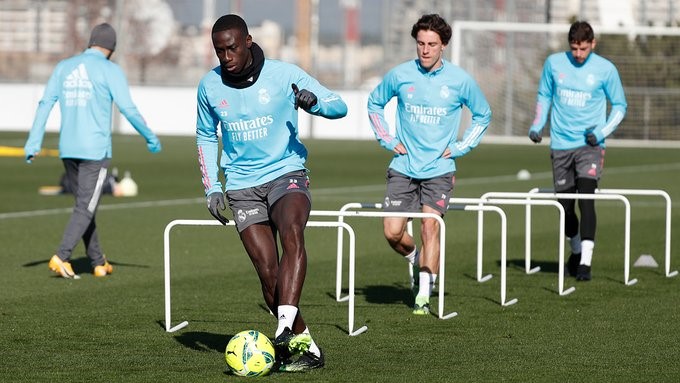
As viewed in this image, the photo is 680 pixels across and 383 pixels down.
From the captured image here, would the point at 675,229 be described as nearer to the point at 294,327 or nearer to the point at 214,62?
the point at 294,327

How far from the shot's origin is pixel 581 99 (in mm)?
13000

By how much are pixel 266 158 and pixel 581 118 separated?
5.38 m

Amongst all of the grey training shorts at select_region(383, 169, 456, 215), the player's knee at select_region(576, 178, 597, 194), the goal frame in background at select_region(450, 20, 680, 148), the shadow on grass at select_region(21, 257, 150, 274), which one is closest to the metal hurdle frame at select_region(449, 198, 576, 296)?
the grey training shorts at select_region(383, 169, 456, 215)

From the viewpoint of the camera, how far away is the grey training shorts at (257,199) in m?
8.31

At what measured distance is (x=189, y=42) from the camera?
4969 centimetres

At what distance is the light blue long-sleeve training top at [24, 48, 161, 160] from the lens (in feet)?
41.8

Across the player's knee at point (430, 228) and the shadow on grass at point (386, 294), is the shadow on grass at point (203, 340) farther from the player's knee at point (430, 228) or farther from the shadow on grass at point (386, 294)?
the shadow on grass at point (386, 294)

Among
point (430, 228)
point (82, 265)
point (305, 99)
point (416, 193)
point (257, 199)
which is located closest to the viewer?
point (305, 99)

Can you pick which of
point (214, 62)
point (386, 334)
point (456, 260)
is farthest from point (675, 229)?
point (214, 62)

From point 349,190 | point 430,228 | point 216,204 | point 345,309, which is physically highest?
point 216,204

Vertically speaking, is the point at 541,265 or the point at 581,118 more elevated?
the point at 581,118

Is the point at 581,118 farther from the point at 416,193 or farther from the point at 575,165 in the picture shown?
the point at 416,193

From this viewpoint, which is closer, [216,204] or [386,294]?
[216,204]

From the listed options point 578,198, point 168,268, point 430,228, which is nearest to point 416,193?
point 430,228
